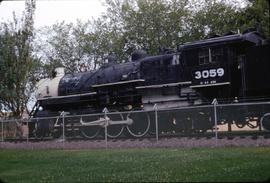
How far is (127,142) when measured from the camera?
58.4 ft

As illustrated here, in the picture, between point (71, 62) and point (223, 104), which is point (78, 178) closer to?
point (223, 104)

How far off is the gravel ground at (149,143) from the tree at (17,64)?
8.88 feet

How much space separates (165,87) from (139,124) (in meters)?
1.91

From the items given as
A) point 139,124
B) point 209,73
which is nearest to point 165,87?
point 139,124

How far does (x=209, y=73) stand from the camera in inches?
661

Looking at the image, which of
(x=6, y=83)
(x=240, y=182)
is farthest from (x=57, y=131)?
(x=240, y=182)

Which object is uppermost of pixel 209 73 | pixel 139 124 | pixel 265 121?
pixel 209 73

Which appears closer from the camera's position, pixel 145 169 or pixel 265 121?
pixel 145 169

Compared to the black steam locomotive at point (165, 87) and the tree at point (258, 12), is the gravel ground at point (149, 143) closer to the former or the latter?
the black steam locomotive at point (165, 87)

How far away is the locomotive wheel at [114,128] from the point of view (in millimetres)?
19375

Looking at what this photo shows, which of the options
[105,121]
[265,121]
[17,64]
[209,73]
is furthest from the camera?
[17,64]

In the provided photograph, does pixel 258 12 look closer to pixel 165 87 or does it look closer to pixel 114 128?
pixel 165 87

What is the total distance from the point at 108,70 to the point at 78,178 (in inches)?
502

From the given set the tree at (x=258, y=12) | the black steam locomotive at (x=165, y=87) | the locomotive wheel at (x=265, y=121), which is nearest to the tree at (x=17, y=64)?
the black steam locomotive at (x=165, y=87)
